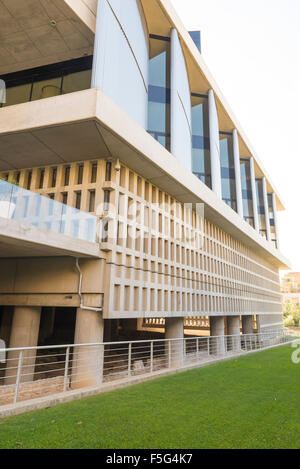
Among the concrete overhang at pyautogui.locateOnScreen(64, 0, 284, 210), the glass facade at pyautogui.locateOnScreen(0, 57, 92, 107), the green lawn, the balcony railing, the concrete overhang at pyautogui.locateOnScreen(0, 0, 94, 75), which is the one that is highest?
the concrete overhang at pyautogui.locateOnScreen(64, 0, 284, 210)

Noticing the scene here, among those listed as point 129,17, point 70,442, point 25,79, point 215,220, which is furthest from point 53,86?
point 70,442

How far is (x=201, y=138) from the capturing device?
2227 centimetres

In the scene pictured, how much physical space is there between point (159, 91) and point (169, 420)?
16423 mm

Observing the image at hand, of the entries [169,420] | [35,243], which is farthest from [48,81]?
[169,420]

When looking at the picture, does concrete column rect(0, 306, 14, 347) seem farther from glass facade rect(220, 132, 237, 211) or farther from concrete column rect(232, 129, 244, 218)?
concrete column rect(232, 129, 244, 218)

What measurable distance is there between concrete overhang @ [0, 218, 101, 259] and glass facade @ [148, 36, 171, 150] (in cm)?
897

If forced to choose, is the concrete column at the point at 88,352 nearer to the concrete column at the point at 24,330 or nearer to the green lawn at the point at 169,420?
the concrete column at the point at 24,330

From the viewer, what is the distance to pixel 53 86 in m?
13.5

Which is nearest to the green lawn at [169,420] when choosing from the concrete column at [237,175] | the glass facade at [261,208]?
the concrete column at [237,175]

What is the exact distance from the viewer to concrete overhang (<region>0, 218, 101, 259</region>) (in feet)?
23.4

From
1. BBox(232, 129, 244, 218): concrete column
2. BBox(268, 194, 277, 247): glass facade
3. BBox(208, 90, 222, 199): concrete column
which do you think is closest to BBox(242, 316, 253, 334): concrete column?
BBox(232, 129, 244, 218): concrete column

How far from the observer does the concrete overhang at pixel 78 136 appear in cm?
901
